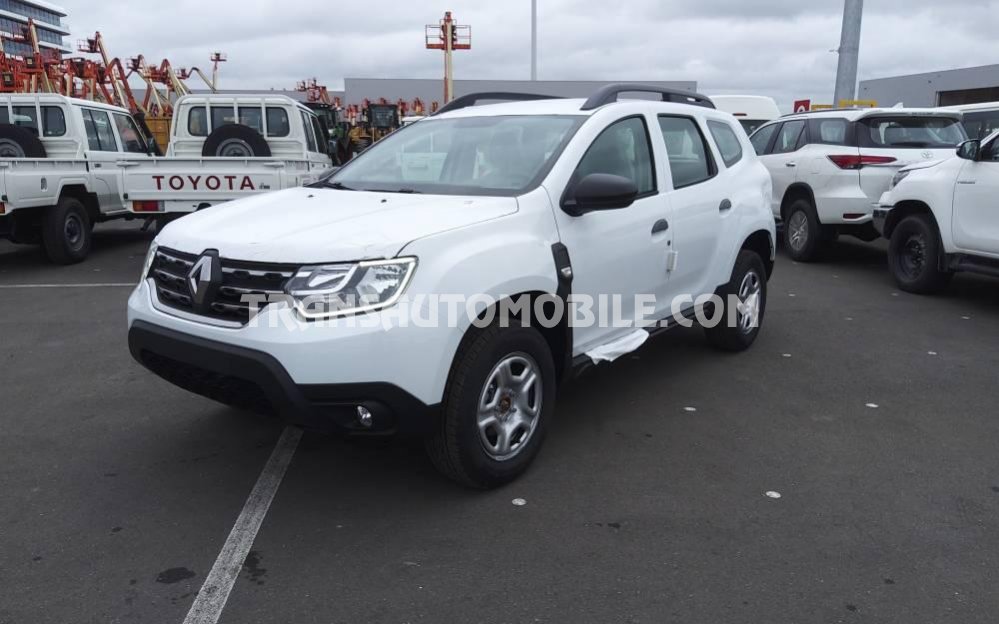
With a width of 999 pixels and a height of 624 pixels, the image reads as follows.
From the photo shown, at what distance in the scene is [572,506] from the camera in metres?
3.37

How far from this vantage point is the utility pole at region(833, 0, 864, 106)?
644 inches

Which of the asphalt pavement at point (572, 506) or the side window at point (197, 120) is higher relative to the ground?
the side window at point (197, 120)

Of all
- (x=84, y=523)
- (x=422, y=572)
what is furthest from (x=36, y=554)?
(x=422, y=572)

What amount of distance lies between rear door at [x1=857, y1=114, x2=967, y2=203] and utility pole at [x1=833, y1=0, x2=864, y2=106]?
8.53m

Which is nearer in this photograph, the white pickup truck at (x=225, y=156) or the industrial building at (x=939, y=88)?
the white pickup truck at (x=225, y=156)

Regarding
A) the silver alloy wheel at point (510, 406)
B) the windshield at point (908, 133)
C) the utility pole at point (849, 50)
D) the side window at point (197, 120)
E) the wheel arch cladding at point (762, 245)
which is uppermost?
the utility pole at point (849, 50)

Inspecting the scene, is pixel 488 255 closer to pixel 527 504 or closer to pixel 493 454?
pixel 493 454

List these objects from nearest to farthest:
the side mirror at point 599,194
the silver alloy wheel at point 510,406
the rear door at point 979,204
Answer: the silver alloy wheel at point 510,406 → the side mirror at point 599,194 → the rear door at point 979,204

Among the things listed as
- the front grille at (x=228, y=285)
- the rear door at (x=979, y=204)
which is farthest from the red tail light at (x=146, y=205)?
the rear door at (x=979, y=204)

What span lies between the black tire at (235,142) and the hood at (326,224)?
7287 millimetres

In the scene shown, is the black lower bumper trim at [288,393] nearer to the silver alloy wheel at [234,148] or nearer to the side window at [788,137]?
the silver alloy wheel at [234,148]


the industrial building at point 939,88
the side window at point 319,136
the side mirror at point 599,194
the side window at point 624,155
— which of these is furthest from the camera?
the industrial building at point 939,88

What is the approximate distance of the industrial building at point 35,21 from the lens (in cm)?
9794

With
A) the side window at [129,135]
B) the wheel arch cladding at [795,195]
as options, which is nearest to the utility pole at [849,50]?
the wheel arch cladding at [795,195]
